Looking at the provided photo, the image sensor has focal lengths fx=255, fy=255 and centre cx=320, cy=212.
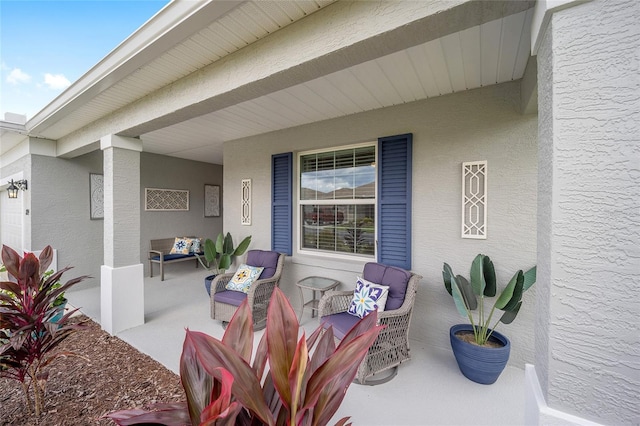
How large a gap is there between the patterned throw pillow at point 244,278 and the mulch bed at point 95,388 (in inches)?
45.8

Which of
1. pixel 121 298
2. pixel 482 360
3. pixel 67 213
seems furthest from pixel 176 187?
pixel 482 360

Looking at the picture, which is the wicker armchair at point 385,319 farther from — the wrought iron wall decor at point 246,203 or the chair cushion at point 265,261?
the wrought iron wall decor at point 246,203

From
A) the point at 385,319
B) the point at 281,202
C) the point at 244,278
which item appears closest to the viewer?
the point at 385,319

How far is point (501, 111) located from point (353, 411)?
119 inches

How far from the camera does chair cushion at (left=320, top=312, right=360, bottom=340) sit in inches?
93.6

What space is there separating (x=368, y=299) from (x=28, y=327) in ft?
8.67

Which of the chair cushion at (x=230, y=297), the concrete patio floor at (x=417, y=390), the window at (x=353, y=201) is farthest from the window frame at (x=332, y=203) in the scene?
the chair cushion at (x=230, y=297)

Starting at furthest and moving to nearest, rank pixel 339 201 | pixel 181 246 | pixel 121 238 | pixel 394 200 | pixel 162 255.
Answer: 1. pixel 181 246
2. pixel 162 255
3. pixel 339 201
4. pixel 121 238
5. pixel 394 200

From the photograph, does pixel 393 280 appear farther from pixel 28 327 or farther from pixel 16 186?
pixel 16 186

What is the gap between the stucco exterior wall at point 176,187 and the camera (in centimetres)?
588

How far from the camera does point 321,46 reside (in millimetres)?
1565

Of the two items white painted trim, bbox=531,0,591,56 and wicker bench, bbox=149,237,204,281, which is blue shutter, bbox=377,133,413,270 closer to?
white painted trim, bbox=531,0,591,56

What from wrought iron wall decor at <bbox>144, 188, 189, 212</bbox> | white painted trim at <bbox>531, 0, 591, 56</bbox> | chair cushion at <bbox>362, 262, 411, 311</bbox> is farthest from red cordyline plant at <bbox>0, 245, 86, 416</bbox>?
wrought iron wall decor at <bbox>144, 188, 189, 212</bbox>

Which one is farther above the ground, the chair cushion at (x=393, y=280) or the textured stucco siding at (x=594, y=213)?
the textured stucco siding at (x=594, y=213)
